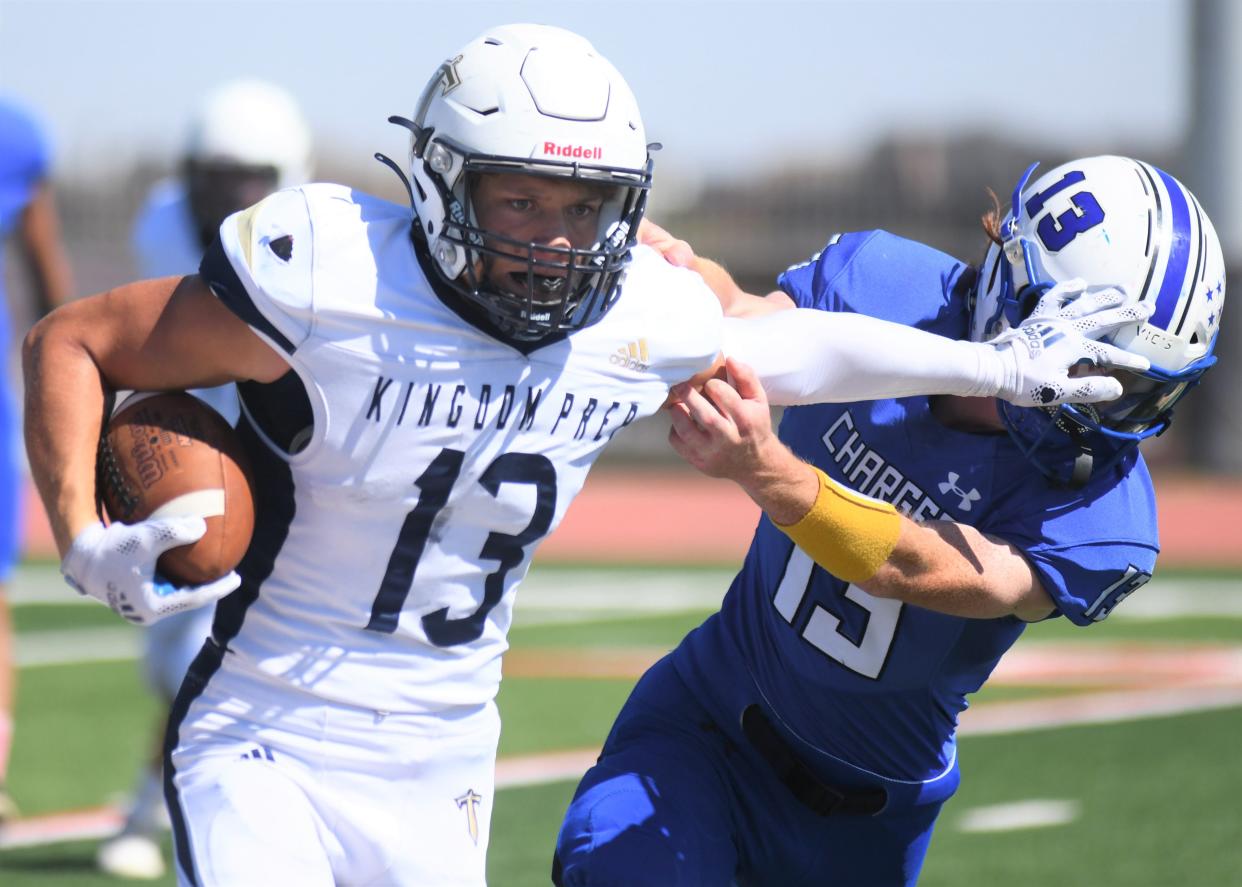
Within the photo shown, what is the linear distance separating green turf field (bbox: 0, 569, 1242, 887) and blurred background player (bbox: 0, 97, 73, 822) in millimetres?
615

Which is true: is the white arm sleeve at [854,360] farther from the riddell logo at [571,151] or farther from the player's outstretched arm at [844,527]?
the riddell logo at [571,151]

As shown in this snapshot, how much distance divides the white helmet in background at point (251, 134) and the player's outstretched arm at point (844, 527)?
9.54ft

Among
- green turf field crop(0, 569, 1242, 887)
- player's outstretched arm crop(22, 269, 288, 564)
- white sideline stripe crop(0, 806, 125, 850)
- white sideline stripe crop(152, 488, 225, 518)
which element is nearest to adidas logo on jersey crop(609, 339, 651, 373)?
player's outstretched arm crop(22, 269, 288, 564)

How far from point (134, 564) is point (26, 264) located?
11.6ft

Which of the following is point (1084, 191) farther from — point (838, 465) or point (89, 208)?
point (89, 208)

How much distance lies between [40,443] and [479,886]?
108 cm

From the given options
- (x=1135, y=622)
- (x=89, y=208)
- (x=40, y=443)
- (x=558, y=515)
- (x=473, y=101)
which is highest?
(x=473, y=101)

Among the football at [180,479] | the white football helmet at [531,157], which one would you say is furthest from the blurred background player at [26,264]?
the white football helmet at [531,157]

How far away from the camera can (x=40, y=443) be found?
109 inches

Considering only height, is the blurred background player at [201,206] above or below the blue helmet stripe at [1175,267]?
below

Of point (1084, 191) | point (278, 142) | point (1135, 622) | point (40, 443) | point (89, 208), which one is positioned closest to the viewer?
point (40, 443)

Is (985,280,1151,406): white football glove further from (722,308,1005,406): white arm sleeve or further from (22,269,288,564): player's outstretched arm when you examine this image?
(22,269,288,564): player's outstretched arm

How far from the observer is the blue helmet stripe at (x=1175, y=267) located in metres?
3.23

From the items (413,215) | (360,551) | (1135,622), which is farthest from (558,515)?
(1135,622)
